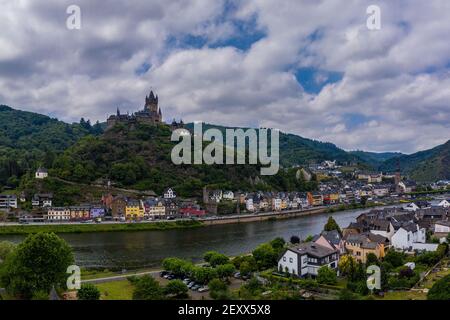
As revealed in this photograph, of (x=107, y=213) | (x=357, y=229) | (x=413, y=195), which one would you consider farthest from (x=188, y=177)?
(x=413, y=195)

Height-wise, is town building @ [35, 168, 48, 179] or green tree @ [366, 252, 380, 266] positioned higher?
town building @ [35, 168, 48, 179]

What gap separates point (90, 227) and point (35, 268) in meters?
26.1

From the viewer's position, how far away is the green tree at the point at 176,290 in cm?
1670

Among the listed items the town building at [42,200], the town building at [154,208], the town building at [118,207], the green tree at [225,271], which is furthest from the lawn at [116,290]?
the town building at [42,200]

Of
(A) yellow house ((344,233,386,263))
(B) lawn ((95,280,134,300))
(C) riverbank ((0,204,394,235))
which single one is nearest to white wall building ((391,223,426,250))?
(A) yellow house ((344,233,386,263))

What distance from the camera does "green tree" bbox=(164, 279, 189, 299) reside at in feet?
54.8

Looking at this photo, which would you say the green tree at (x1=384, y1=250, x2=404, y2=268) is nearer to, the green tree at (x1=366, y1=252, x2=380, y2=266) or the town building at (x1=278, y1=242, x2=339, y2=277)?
the green tree at (x1=366, y1=252, x2=380, y2=266)

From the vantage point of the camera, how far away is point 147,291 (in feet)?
49.1

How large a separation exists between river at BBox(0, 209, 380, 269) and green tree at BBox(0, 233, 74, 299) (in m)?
8.58

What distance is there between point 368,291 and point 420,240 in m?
13.5

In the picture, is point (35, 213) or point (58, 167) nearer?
point (35, 213)

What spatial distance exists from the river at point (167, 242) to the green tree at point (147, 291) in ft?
32.8
